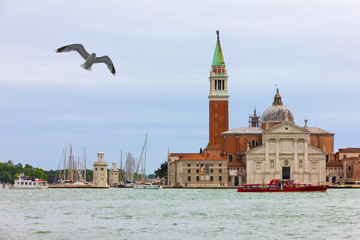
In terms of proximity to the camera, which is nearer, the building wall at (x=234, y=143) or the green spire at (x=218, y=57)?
the building wall at (x=234, y=143)

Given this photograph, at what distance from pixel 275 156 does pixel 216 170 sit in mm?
10149

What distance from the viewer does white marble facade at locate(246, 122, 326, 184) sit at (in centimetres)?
11644

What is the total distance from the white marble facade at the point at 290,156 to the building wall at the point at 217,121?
905 centimetres

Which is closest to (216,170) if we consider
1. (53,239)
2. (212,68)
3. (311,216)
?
(212,68)

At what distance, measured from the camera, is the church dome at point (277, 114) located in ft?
414

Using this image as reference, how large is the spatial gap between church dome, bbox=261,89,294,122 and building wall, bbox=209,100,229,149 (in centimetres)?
853

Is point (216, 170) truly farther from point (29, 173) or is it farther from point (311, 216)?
point (29, 173)

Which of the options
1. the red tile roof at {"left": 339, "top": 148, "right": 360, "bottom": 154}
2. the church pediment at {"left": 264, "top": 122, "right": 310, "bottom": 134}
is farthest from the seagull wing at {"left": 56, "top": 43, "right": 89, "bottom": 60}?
the red tile roof at {"left": 339, "top": 148, "right": 360, "bottom": 154}

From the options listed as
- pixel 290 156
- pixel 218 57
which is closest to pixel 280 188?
pixel 290 156

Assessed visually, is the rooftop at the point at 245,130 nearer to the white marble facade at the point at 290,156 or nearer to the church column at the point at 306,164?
the white marble facade at the point at 290,156

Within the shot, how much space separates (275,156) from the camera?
11700cm

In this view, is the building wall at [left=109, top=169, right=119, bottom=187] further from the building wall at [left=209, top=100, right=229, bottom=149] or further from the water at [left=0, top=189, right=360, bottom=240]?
the water at [left=0, top=189, right=360, bottom=240]

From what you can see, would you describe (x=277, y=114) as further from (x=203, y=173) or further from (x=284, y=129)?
(x=203, y=173)

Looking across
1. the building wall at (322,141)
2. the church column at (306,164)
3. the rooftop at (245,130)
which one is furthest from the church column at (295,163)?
the rooftop at (245,130)
